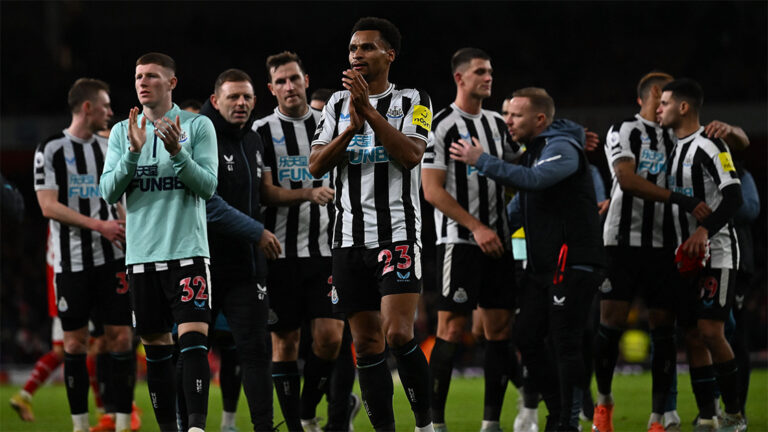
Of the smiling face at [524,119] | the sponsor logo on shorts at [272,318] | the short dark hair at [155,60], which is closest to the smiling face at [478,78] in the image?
the smiling face at [524,119]

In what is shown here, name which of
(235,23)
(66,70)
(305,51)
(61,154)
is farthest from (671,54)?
(61,154)

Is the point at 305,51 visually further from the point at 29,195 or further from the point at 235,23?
the point at 29,195

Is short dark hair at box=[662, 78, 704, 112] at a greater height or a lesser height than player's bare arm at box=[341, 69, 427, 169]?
greater

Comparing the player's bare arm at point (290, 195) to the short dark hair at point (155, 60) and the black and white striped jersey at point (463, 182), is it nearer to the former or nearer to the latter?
the black and white striped jersey at point (463, 182)

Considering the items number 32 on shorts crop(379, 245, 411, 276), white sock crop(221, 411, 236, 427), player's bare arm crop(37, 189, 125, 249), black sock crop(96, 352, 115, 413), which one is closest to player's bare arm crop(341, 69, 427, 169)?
number 32 on shorts crop(379, 245, 411, 276)

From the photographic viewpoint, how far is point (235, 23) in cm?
2266

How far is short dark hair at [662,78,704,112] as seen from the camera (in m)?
6.12

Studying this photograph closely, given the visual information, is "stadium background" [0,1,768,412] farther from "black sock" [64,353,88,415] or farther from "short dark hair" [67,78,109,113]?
"short dark hair" [67,78,109,113]

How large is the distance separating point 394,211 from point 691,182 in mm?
2562

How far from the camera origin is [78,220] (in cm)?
624

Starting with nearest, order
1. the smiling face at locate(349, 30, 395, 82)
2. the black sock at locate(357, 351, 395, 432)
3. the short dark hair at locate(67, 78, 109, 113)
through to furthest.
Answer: the black sock at locate(357, 351, 395, 432) < the smiling face at locate(349, 30, 395, 82) < the short dark hair at locate(67, 78, 109, 113)

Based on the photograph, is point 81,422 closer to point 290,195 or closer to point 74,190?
point 74,190

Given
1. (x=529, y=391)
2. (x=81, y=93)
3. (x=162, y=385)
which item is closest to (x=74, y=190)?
(x=81, y=93)

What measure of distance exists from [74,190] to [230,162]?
1.69 meters
